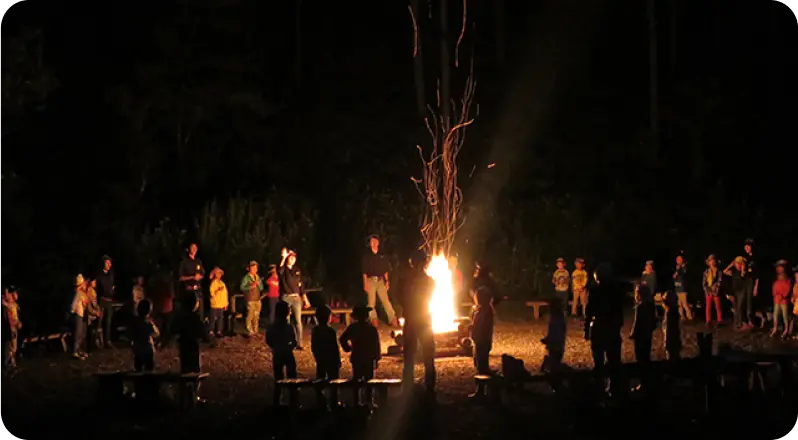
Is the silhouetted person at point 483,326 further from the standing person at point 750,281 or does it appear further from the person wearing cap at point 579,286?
the person wearing cap at point 579,286

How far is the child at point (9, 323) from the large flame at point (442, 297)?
281 inches

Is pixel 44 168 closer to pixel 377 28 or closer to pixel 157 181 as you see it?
pixel 157 181

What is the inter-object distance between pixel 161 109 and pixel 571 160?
13.9 meters

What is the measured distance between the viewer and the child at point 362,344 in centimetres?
1390

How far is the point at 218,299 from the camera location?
2142cm

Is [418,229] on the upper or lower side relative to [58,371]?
upper

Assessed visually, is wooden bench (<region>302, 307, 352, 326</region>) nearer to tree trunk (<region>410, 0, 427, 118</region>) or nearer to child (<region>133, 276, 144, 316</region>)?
child (<region>133, 276, 144, 316</region>)

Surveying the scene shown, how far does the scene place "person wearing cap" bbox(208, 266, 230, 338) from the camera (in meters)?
21.3

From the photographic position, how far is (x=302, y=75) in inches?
1559

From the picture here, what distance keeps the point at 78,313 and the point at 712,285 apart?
12.7 meters

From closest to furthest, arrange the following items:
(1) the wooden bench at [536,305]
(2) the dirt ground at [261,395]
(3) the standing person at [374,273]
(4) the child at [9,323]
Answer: (2) the dirt ground at [261,395], (4) the child at [9,323], (3) the standing person at [374,273], (1) the wooden bench at [536,305]

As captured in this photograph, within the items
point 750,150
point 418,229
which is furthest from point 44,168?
point 750,150

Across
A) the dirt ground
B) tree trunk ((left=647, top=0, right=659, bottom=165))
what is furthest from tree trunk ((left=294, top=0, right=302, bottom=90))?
the dirt ground

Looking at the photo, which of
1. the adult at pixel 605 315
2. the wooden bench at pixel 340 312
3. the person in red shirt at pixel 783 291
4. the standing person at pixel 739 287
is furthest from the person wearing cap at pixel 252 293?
the person in red shirt at pixel 783 291
